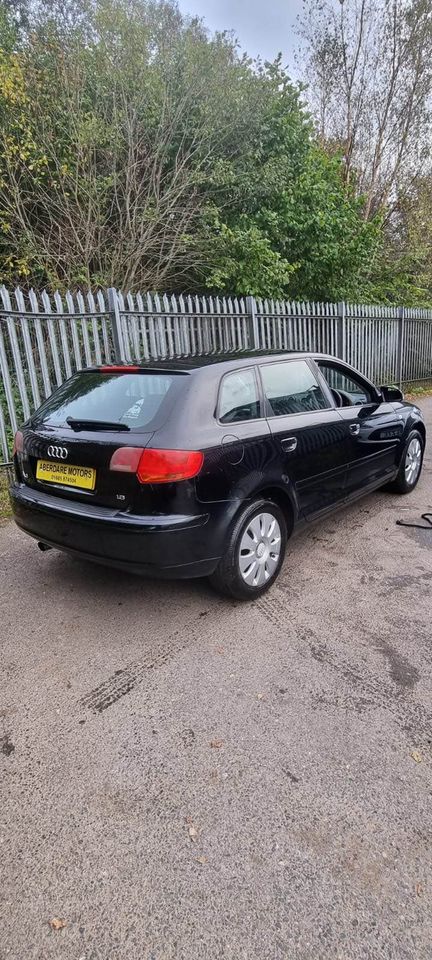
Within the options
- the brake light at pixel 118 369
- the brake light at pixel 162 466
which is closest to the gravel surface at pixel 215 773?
the brake light at pixel 162 466

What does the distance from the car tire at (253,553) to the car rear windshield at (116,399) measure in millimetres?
805

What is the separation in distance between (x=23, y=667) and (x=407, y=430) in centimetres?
396

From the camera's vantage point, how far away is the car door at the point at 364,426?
4109mm

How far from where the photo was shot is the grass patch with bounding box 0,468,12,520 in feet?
15.8

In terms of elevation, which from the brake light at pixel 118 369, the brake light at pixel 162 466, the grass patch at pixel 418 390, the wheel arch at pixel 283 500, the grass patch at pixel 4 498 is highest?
the brake light at pixel 118 369

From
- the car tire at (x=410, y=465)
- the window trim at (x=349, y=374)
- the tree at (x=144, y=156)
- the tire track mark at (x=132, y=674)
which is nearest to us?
the tire track mark at (x=132, y=674)

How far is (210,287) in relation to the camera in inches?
342

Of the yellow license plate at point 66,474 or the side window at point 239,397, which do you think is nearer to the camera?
the yellow license plate at point 66,474

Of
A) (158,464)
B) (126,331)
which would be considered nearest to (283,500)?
(158,464)

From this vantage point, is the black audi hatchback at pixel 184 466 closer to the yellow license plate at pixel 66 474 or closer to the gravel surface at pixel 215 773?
the yellow license plate at pixel 66 474

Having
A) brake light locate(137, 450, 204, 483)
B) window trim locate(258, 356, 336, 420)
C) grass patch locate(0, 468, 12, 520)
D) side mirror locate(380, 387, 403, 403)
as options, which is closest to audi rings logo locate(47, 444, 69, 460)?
brake light locate(137, 450, 204, 483)

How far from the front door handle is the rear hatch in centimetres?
85

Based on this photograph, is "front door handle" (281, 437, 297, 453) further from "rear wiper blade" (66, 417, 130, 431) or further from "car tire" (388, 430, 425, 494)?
"car tire" (388, 430, 425, 494)

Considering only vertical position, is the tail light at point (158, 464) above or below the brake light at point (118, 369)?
below
